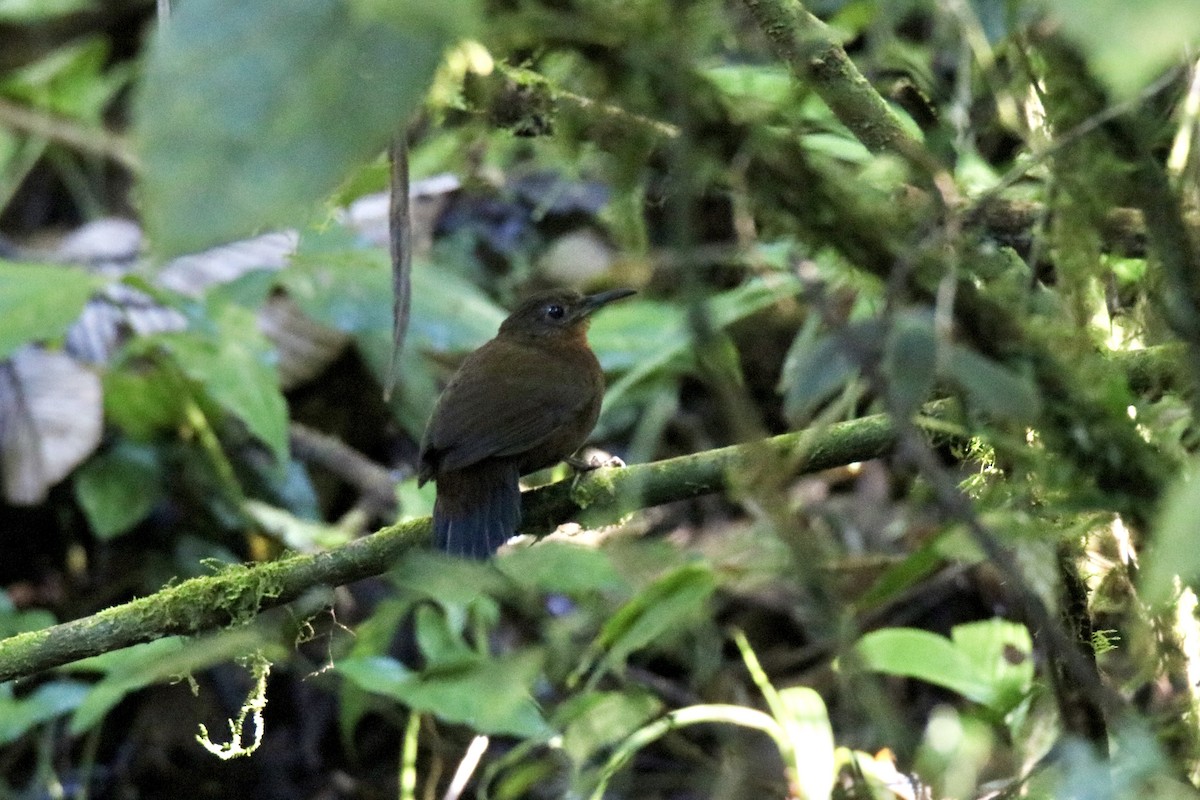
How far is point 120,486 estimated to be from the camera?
484 centimetres

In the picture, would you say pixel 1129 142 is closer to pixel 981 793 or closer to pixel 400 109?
pixel 400 109

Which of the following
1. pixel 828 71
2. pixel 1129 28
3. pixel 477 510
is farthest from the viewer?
pixel 477 510

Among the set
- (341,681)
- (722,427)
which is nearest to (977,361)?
(341,681)

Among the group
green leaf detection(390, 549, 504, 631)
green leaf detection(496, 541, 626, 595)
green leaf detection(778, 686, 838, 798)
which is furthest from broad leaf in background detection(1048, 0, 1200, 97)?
green leaf detection(778, 686, 838, 798)

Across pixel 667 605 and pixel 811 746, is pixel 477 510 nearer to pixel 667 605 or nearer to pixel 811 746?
pixel 667 605

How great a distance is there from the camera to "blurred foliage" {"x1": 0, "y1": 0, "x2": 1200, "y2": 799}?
0.94 meters

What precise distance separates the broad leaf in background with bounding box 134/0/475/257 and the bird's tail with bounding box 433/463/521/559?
6.56 feet

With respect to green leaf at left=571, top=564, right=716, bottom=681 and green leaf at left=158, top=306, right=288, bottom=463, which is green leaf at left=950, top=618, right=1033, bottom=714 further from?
green leaf at left=158, top=306, right=288, bottom=463

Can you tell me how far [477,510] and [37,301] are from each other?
4.50 ft

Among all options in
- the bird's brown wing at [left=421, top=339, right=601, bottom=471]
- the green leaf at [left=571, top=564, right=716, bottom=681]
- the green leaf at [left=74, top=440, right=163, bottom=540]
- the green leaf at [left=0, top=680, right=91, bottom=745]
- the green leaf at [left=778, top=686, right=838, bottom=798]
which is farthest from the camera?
the green leaf at [left=74, top=440, right=163, bottom=540]

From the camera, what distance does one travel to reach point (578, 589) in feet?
8.63

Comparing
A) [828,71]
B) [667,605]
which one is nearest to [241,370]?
[667,605]

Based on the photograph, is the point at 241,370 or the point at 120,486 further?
the point at 120,486

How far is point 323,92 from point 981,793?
92.6 inches
